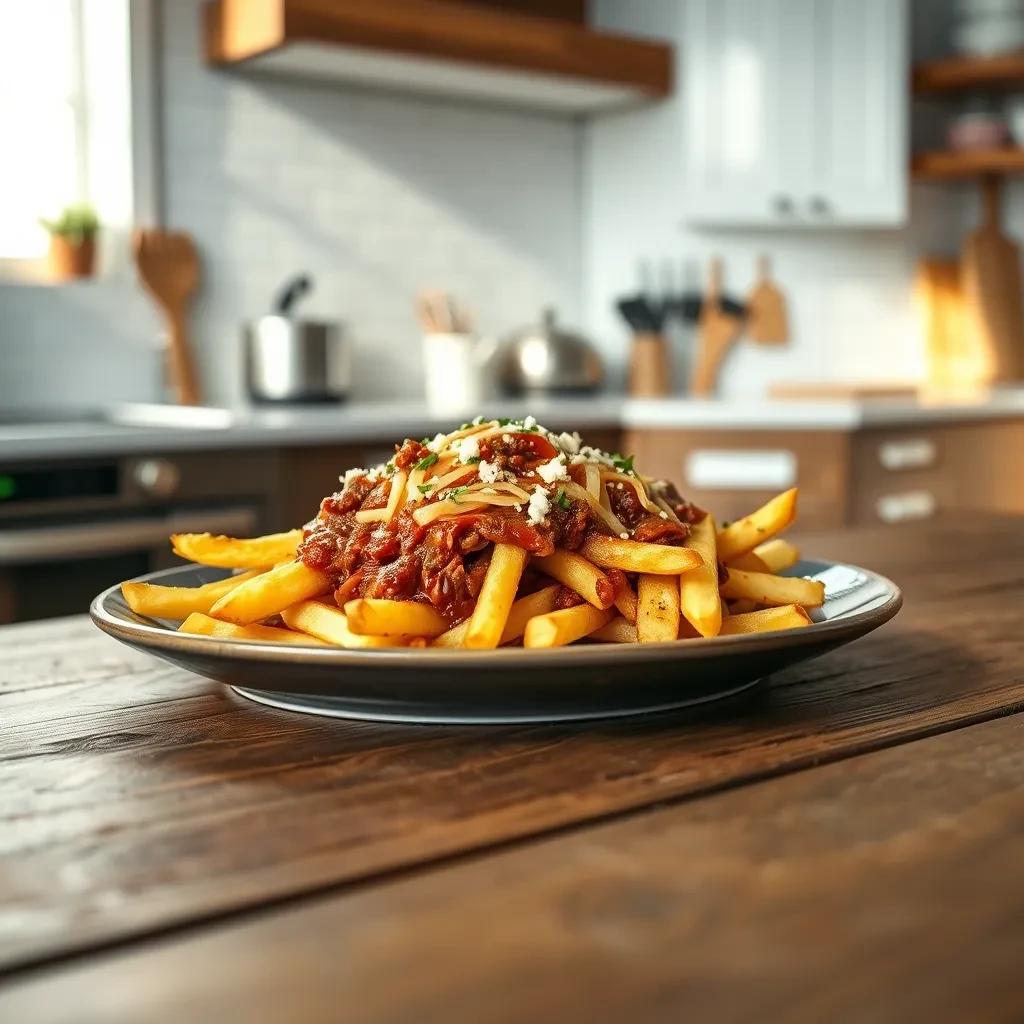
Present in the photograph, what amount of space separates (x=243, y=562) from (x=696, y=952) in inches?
21.7

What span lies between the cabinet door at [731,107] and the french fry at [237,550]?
3.29m

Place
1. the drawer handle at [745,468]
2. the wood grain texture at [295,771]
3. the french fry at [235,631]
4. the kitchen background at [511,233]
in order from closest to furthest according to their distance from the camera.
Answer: the wood grain texture at [295,771], the french fry at [235,631], the kitchen background at [511,233], the drawer handle at [745,468]

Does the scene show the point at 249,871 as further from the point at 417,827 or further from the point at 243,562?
the point at 243,562

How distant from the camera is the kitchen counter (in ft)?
8.94

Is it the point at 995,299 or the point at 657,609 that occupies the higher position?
the point at 995,299

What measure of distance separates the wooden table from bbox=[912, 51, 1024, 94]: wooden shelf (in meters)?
3.70

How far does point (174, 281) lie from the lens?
356cm

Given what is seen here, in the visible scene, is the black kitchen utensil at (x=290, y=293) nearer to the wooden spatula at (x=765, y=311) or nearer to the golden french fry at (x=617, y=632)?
the wooden spatula at (x=765, y=311)

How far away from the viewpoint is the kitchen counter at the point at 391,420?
2.72 m

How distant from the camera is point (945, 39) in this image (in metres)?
4.75

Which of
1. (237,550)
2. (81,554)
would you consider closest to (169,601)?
(237,550)

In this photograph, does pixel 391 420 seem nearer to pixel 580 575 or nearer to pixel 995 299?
pixel 580 575

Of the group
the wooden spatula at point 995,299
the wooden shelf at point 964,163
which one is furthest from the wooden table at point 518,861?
the wooden spatula at point 995,299

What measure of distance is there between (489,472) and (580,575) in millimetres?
101
